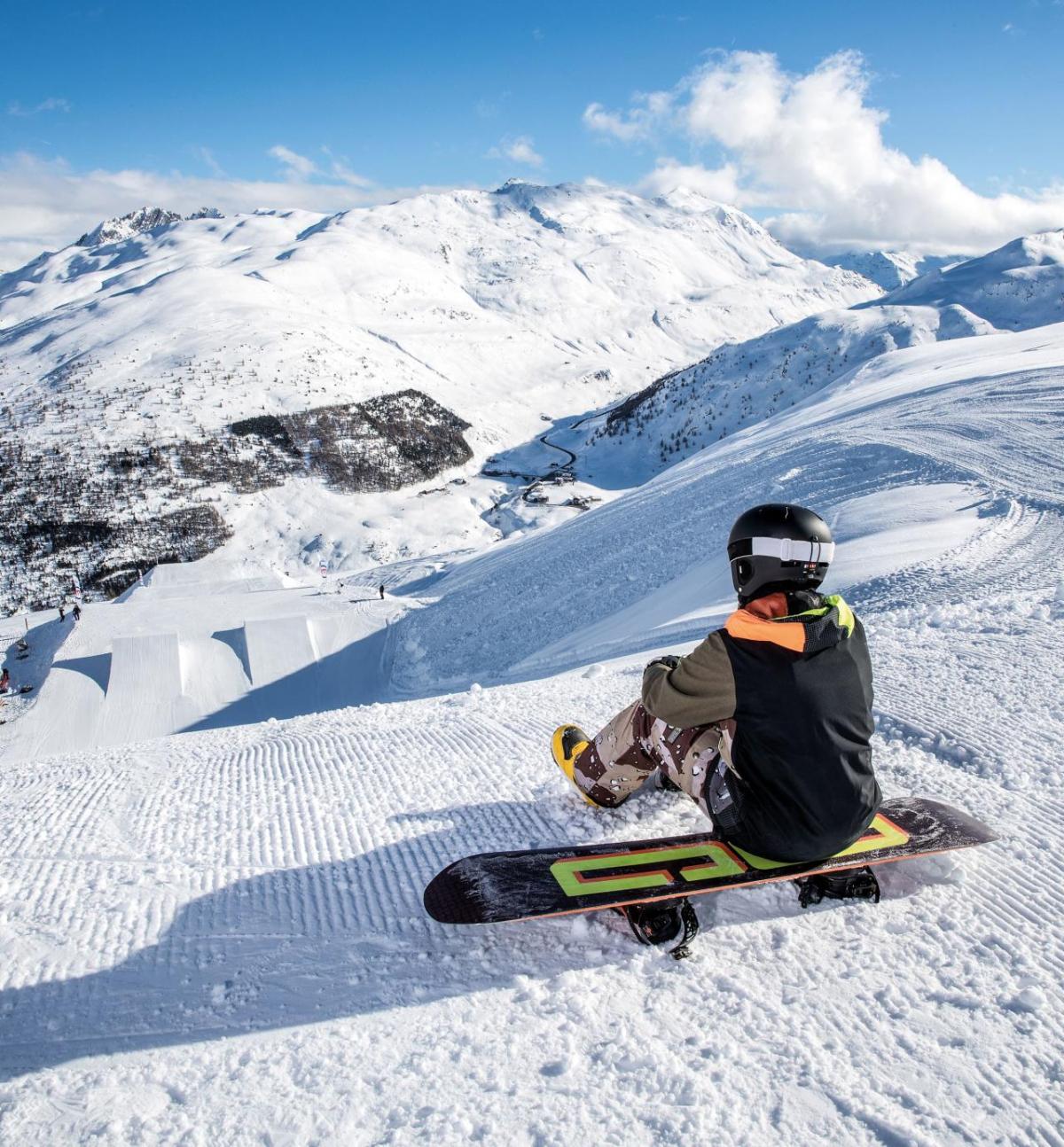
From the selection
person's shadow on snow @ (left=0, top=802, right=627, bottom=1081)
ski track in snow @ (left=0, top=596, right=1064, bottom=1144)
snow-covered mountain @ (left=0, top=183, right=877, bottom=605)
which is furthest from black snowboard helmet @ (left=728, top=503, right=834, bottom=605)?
snow-covered mountain @ (left=0, top=183, right=877, bottom=605)

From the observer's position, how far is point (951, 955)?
279 centimetres

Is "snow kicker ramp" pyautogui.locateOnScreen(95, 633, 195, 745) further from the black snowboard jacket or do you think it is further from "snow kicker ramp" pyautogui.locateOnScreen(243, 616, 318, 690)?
the black snowboard jacket

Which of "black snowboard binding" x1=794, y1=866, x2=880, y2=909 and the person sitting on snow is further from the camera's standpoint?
"black snowboard binding" x1=794, y1=866, x2=880, y2=909

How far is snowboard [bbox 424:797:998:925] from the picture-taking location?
2883 mm

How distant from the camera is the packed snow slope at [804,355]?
57.2m

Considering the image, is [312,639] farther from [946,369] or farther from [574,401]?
[574,401]

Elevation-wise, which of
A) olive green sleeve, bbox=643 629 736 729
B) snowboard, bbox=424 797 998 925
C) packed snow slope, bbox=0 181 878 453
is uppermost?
packed snow slope, bbox=0 181 878 453

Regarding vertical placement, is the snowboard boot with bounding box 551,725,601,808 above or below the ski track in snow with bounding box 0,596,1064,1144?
above

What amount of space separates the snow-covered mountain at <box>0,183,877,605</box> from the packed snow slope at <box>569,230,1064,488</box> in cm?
1494

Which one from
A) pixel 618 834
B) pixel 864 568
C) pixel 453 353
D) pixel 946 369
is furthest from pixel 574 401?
pixel 618 834

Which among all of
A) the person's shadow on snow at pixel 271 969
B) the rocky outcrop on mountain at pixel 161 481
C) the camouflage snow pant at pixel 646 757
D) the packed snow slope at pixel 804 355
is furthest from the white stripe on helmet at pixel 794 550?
the packed snow slope at pixel 804 355

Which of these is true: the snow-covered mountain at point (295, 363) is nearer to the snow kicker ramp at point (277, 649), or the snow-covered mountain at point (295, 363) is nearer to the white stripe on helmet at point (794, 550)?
the snow kicker ramp at point (277, 649)

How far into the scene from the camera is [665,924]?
2891 mm

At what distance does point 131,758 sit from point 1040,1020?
5836mm
